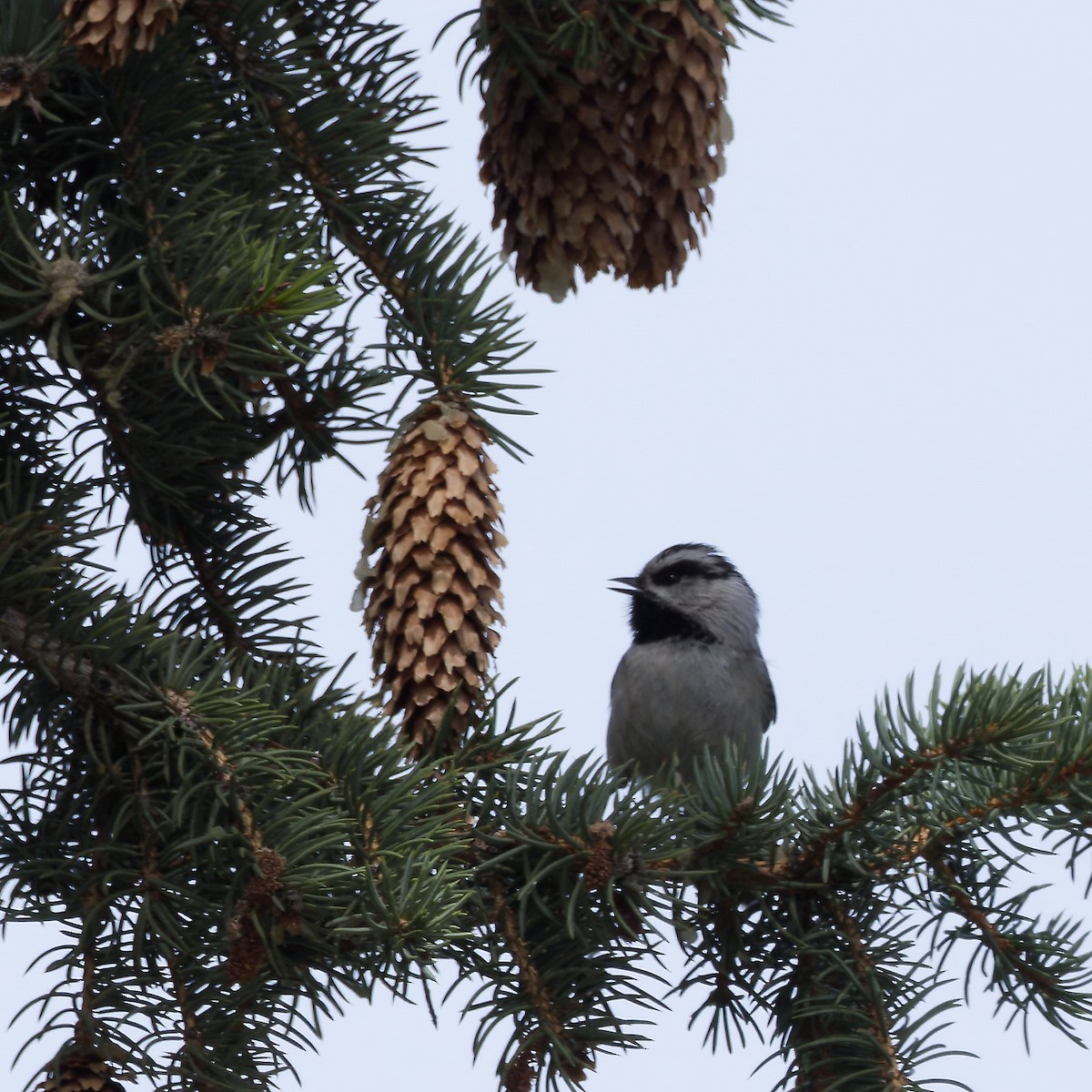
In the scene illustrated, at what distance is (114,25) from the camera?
1.67 meters

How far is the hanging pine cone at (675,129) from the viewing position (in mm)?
1922

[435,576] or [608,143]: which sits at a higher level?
[608,143]

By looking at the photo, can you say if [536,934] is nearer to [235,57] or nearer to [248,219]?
[248,219]

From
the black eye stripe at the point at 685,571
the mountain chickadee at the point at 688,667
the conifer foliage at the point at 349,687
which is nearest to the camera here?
the conifer foliage at the point at 349,687

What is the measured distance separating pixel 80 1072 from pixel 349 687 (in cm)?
54

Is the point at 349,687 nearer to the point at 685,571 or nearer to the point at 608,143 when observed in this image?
the point at 608,143

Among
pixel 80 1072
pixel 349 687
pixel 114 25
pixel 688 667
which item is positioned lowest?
pixel 80 1072

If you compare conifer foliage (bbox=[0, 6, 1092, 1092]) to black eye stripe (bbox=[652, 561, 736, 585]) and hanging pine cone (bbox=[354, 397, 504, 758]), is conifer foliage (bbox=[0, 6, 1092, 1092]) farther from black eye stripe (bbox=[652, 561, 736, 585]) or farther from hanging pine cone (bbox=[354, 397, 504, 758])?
black eye stripe (bbox=[652, 561, 736, 585])

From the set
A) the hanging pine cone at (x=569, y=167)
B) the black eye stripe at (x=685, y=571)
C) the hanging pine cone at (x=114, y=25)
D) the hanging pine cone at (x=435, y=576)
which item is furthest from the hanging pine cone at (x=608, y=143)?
the black eye stripe at (x=685, y=571)

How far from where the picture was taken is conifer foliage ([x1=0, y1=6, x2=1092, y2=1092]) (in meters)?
1.63

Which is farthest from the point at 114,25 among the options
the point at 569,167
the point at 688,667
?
the point at 688,667

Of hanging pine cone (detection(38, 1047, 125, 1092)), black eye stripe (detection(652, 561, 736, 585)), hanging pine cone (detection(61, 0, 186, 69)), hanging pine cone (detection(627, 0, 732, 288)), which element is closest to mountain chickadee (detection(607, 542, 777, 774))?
black eye stripe (detection(652, 561, 736, 585))

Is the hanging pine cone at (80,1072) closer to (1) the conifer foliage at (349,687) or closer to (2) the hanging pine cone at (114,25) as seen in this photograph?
(1) the conifer foliage at (349,687)

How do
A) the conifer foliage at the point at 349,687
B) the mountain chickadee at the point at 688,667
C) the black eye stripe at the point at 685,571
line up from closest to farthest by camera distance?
the conifer foliage at the point at 349,687 → the mountain chickadee at the point at 688,667 → the black eye stripe at the point at 685,571
